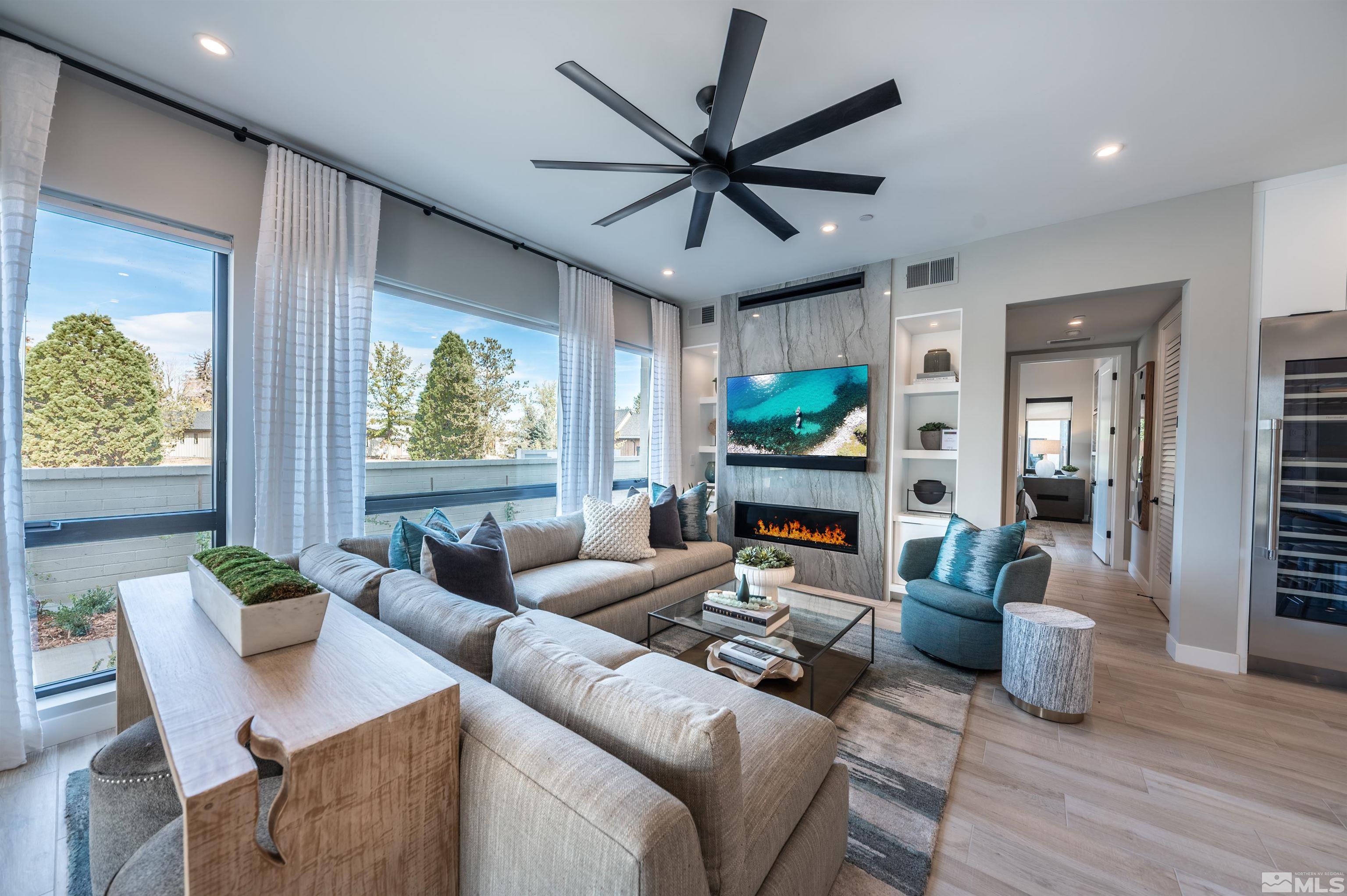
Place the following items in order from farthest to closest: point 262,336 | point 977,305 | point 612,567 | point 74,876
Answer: point 977,305 → point 612,567 → point 262,336 → point 74,876

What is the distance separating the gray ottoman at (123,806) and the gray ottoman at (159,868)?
28cm

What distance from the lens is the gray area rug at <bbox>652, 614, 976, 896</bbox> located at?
4.96 feet

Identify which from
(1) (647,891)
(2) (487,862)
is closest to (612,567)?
(2) (487,862)

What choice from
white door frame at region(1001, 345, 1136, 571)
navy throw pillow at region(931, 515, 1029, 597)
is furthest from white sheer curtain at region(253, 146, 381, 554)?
white door frame at region(1001, 345, 1136, 571)

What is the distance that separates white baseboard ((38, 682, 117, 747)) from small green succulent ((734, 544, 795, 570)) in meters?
2.93

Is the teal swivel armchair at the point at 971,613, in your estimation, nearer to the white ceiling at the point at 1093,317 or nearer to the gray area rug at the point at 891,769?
the gray area rug at the point at 891,769

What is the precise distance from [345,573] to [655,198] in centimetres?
216

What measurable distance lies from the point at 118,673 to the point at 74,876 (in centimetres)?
59

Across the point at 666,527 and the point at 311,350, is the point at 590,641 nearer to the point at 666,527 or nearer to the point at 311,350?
the point at 666,527

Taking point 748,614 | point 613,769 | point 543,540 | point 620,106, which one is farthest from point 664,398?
point 613,769

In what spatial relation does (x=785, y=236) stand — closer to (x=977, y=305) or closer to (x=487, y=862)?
(x=977, y=305)

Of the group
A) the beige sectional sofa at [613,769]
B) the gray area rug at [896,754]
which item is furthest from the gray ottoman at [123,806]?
the gray area rug at [896,754]

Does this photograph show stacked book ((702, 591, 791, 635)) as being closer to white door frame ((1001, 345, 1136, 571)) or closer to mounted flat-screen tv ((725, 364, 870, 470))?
mounted flat-screen tv ((725, 364, 870, 470))

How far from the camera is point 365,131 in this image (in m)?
2.45
